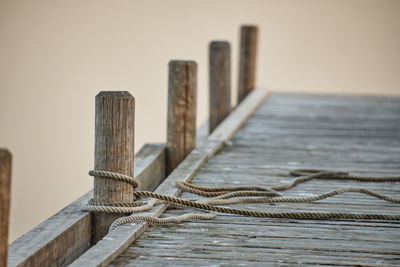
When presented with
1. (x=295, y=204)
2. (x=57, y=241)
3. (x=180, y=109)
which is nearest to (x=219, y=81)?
(x=180, y=109)

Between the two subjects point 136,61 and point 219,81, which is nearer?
point 219,81

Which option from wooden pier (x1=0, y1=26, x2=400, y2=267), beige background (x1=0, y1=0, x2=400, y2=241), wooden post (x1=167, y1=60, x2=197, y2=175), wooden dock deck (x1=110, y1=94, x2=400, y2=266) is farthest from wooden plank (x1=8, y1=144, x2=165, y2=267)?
beige background (x1=0, y1=0, x2=400, y2=241)

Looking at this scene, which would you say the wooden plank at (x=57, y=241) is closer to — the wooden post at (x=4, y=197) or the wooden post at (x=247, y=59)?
the wooden post at (x=4, y=197)

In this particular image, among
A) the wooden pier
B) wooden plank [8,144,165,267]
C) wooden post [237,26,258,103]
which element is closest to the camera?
wooden plank [8,144,165,267]

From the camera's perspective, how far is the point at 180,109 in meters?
4.26

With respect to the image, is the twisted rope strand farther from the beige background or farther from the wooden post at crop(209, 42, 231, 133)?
the beige background

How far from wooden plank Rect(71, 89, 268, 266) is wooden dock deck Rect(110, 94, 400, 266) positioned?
0.04m

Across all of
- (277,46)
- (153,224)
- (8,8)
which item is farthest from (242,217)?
(8,8)

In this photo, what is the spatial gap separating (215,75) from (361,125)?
1.26 meters

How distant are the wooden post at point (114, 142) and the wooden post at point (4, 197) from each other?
92cm

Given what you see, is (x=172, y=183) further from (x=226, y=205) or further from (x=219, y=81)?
(x=219, y=81)

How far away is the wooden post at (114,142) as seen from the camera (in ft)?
9.23

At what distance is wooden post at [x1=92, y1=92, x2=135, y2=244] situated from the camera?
2.81 m

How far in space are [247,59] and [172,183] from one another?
4.07 meters
